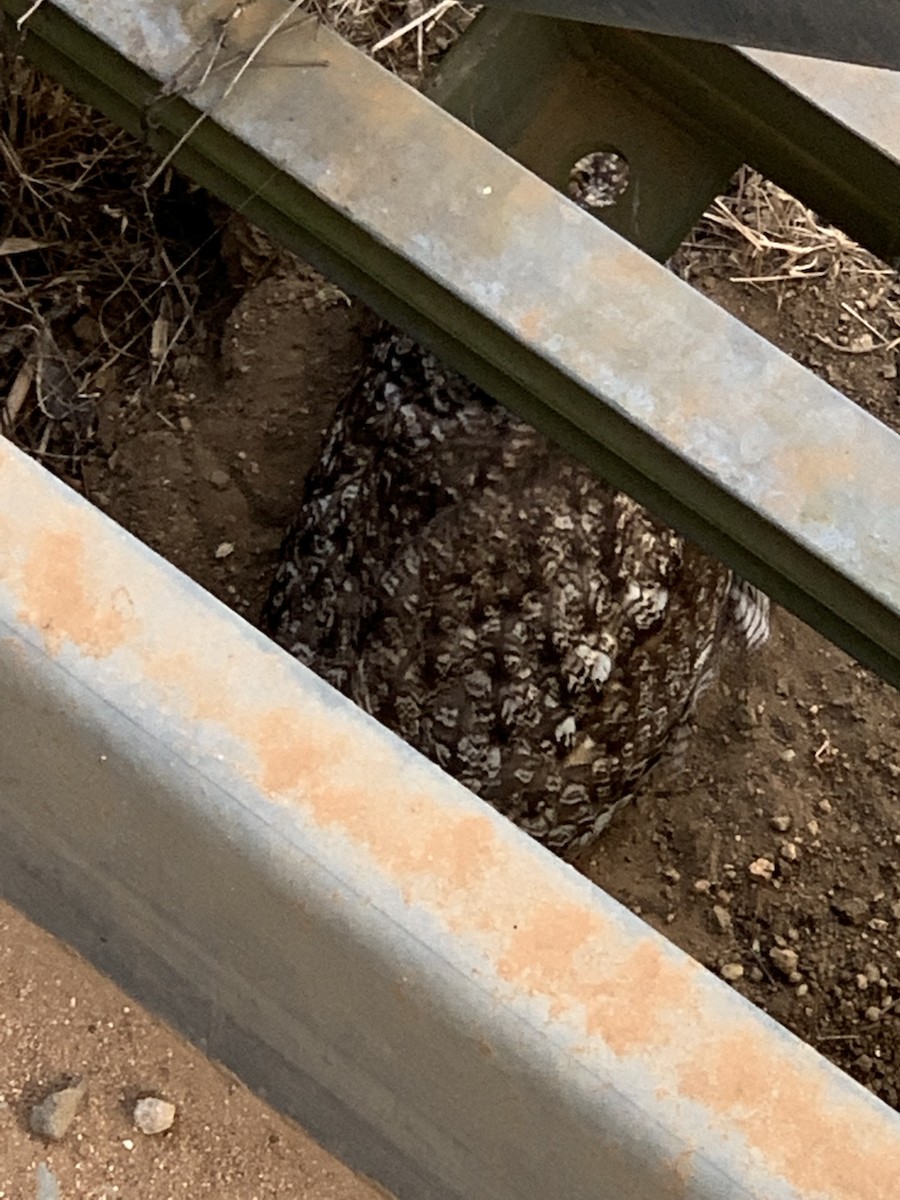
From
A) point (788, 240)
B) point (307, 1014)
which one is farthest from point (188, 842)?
point (788, 240)

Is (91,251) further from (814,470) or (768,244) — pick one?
(814,470)

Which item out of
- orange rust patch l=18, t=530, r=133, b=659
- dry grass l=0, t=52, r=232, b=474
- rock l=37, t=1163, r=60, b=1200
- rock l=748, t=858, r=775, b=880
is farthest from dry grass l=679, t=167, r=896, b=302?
rock l=37, t=1163, r=60, b=1200

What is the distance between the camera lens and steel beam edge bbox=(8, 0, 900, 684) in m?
1.04

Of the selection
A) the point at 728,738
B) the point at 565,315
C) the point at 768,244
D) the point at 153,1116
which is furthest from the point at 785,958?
the point at 768,244

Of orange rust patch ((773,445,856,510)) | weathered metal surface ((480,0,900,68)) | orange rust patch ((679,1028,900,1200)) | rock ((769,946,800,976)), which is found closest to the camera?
weathered metal surface ((480,0,900,68))

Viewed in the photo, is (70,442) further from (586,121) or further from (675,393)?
(675,393)

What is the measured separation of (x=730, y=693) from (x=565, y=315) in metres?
1.07

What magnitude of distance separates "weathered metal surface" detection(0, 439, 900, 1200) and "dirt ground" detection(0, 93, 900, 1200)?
3.18ft

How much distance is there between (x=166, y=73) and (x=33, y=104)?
3.36ft

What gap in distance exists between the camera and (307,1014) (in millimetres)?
979

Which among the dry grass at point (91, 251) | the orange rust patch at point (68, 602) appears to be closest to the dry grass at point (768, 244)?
the dry grass at point (91, 251)

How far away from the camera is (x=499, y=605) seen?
1530 mm

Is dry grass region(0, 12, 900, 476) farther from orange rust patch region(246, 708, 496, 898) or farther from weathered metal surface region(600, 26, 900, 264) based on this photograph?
orange rust patch region(246, 708, 496, 898)

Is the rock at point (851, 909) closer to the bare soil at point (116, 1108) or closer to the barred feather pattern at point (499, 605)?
the barred feather pattern at point (499, 605)
